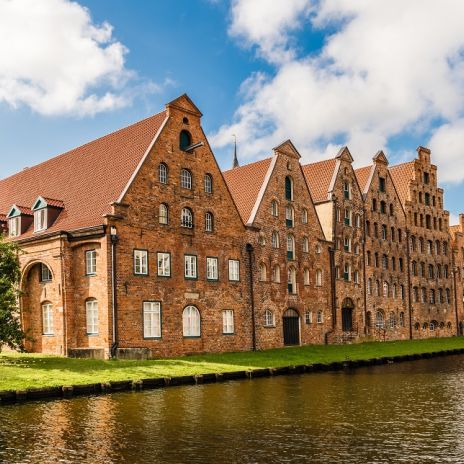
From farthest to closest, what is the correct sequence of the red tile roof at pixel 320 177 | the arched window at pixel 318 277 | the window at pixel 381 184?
the window at pixel 381 184
the red tile roof at pixel 320 177
the arched window at pixel 318 277

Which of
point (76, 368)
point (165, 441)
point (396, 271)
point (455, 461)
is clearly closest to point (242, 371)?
point (76, 368)

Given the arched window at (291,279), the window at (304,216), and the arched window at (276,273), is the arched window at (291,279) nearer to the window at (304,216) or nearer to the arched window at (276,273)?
the arched window at (276,273)

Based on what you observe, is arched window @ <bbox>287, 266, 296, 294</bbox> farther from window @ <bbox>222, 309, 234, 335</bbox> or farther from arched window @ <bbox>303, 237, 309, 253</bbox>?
window @ <bbox>222, 309, 234, 335</bbox>

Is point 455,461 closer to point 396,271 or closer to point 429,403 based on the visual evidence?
point 429,403

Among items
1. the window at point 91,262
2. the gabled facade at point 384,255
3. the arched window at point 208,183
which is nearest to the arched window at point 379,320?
the gabled facade at point 384,255

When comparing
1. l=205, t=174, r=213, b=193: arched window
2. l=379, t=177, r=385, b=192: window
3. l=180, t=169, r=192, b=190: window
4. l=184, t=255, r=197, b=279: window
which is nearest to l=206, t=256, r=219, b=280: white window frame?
l=184, t=255, r=197, b=279: window

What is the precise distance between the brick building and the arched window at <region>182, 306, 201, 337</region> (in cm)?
8

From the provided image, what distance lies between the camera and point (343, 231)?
2029 inches

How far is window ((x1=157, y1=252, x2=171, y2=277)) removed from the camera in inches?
1378

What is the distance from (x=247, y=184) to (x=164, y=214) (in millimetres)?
11517

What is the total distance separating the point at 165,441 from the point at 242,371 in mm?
13546

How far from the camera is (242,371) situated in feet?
88.7

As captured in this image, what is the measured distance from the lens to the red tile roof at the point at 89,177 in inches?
1375

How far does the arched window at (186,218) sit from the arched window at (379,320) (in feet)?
78.6
